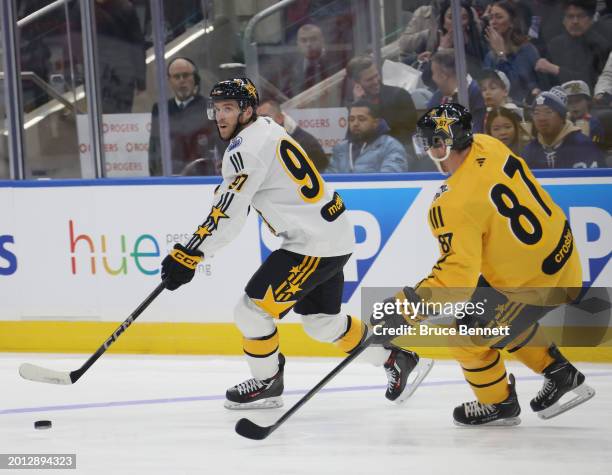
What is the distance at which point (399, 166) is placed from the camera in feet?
18.3

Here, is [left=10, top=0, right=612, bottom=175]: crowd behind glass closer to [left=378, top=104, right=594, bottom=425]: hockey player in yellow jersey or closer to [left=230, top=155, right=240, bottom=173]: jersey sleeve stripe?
[left=230, top=155, right=240, bottom=173]: jersey sleeve stripe

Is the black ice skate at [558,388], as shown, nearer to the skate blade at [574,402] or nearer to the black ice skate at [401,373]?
the skate blade at [574,402]

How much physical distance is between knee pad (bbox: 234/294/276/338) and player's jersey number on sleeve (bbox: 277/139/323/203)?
0.43m

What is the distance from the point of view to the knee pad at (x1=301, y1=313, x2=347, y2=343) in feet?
14.7

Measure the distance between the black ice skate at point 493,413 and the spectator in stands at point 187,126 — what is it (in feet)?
7.57

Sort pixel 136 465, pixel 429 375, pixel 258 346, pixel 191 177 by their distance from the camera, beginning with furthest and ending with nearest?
pixel 191 177, pixel 429 375, pixel 258 346, pixel 136 465

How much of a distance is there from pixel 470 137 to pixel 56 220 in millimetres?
2789

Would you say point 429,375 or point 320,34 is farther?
point 320,34

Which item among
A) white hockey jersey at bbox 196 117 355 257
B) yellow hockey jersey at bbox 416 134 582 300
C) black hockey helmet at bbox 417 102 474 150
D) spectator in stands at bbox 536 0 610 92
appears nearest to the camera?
yellow hockey jersey at bbox 416 134 582 300

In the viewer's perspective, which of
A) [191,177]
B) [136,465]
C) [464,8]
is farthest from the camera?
[191,177]

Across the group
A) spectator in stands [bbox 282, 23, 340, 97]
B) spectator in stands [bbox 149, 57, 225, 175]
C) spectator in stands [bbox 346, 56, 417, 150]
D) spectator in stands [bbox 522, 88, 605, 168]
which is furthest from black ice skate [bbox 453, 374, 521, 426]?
spectator in stands [bbox 149, 57, 225, 175]

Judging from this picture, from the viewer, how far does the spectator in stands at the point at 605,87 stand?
5.27 m

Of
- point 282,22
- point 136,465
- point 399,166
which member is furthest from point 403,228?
point 136,465

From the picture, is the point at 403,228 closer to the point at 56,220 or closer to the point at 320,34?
the point at 320,34
